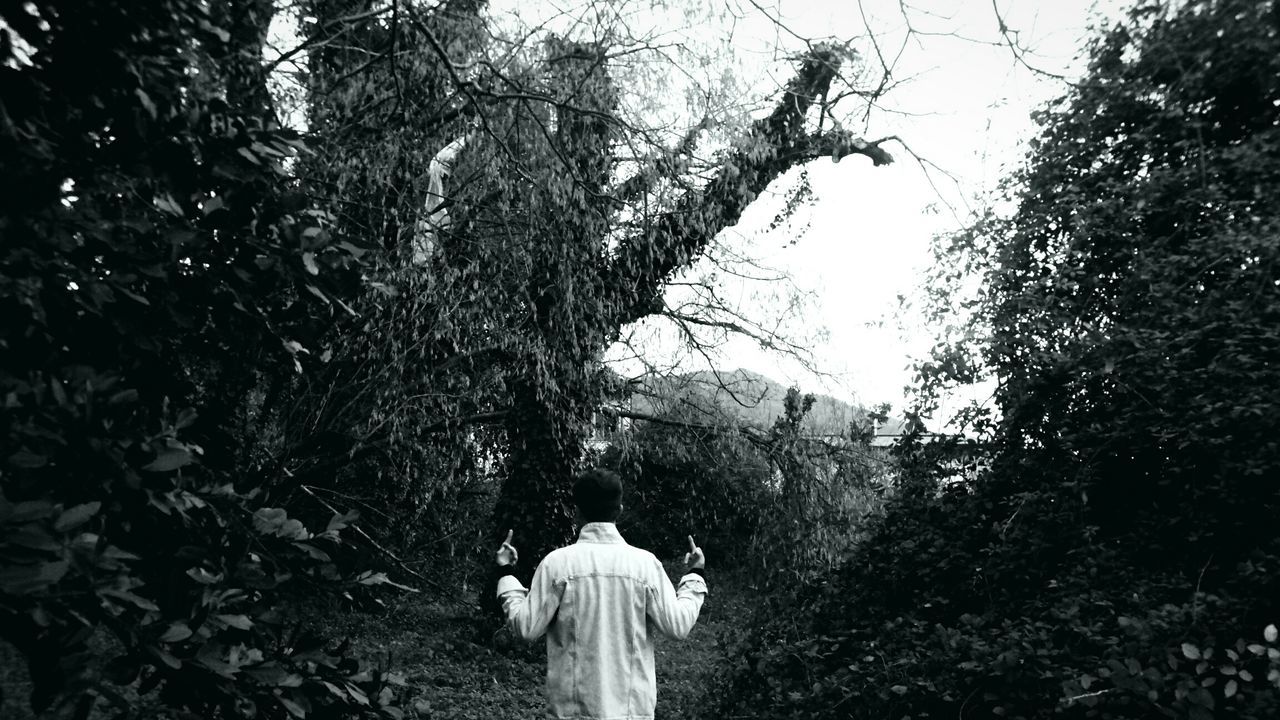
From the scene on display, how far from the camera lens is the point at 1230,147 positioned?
5352 millimetres

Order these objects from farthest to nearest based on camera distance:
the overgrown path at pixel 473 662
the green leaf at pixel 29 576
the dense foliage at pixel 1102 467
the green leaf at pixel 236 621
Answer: the overgrown path at pixel 473 662
the dense foliage at pixel 1102 467
the green leaf at pixel 236 621
the green leaf at pixel 29 576

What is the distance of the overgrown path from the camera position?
8.66 meters

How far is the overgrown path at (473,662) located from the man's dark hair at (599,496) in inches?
157

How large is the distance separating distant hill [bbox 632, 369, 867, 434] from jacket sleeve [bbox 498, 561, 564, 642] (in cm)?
758

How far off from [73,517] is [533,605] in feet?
5.85

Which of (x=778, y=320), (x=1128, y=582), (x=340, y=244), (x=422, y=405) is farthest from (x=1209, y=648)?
(x=778, y=320)

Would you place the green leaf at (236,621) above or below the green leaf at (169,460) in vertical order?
below

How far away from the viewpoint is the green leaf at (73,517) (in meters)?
2.11

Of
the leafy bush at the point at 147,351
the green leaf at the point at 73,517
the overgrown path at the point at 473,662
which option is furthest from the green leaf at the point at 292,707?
the overgrown path at the point at 473,662

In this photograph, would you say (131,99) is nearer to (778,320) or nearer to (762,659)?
(762,659)

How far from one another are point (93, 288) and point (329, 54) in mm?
5979

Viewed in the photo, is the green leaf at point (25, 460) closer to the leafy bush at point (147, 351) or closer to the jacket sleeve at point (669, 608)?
the leafy bush at point (147, 351)

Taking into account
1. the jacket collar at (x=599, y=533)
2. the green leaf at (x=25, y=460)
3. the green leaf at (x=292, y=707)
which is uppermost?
the jacket collar at (x=599, y=533)

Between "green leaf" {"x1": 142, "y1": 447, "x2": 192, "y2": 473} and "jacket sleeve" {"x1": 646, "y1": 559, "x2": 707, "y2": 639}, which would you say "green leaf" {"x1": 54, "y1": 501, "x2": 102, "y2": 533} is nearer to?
"green leaf" {"x1": 142, "y1": 447, "x2": 192, "y2": 473}
